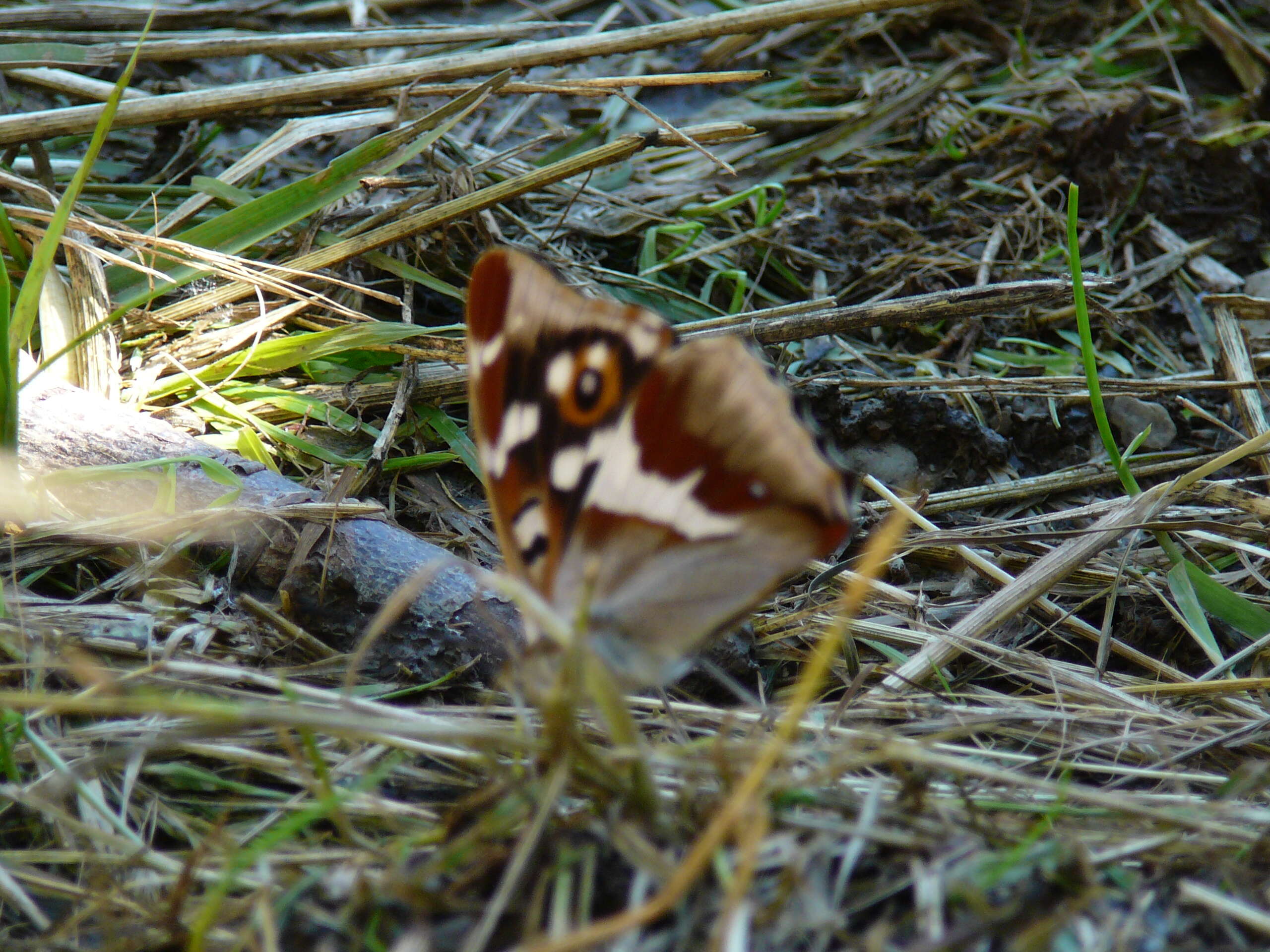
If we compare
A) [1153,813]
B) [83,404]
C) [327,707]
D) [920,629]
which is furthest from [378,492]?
[1153,813]

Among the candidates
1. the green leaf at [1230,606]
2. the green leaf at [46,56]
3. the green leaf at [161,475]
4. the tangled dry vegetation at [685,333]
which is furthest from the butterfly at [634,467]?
the green leaf at [46,56]

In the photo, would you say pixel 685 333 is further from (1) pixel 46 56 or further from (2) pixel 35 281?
(1) pixel 46 56

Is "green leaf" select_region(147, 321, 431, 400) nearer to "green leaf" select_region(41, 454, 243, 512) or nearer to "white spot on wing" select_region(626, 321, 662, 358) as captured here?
"green leaf" select_region(41, 454, 243, 512)

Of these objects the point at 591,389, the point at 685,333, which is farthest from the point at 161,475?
the point at 685,333

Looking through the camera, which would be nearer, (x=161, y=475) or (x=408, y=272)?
(x=161, y=475)

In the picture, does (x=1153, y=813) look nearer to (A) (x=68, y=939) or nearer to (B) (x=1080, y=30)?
(A) (x=68, y=939)

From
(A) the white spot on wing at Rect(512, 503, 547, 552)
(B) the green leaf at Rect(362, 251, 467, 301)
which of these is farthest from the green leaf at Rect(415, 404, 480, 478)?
(A) the white spot on wing at Rect(512, 503, 547, 552)
